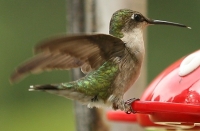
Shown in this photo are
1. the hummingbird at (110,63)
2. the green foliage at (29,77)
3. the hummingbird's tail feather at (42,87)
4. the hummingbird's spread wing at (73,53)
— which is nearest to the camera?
the hummingbird's spread wing at (73,53)

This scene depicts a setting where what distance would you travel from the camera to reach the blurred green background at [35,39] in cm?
791

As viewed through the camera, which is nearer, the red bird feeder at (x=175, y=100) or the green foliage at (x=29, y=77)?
the red bird feeder at (x=175, y=100)

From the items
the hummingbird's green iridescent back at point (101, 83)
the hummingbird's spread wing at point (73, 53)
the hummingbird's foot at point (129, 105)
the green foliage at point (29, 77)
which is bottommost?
the green foliage at point (29, 77)

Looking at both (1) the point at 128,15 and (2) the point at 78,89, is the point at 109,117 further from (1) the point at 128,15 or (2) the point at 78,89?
(1) the point at 128,15

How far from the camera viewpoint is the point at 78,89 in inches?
128

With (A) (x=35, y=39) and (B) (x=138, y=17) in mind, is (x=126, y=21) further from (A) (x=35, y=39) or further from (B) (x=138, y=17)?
(A) (x=35, y=39)

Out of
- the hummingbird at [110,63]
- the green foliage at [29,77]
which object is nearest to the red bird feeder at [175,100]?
the hummingbird at [110,63]

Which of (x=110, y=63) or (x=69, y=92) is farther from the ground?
(x=110, y=63)

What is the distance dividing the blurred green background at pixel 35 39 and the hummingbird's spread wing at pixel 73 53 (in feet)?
13.8

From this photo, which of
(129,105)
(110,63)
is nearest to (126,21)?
(110,63)

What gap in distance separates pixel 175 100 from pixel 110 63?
17.2 inches

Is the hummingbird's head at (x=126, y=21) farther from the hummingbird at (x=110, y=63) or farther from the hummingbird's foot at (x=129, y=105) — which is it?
the hummingbird's foot at (x=129, y=105)

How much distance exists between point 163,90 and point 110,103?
1.00ft

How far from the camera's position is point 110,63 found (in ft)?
10.7
